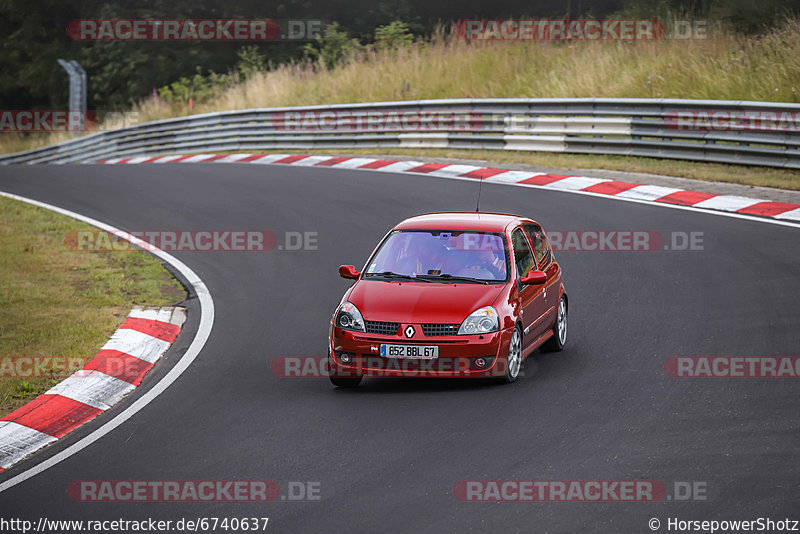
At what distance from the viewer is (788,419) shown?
7715 millimetres

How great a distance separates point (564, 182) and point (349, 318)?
1099 centimetres

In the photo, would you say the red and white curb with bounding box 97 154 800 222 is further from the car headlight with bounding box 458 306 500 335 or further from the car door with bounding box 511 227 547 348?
the car headlight with bounding box 458 306 500 335

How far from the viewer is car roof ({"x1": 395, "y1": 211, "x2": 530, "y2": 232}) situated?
10086mm

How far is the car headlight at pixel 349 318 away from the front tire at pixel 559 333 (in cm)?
225

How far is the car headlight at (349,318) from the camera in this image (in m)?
9.03

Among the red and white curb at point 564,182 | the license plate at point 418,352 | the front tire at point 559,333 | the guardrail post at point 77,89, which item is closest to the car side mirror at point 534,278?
the front tire at point 559,333

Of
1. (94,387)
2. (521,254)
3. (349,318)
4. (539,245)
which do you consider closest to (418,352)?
(349,318)

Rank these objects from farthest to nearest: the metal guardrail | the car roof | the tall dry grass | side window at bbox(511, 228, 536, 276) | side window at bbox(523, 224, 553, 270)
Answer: the tall dry grass, the metal guardrail, side window at bbox(523, 224, 553, 270), the car roof, side window at bbox(511, 228, 536, 276)

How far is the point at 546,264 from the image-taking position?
1062cm

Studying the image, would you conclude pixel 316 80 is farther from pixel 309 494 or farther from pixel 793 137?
pixel 309 494

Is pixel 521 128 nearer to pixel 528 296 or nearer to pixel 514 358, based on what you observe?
pixel 528 296

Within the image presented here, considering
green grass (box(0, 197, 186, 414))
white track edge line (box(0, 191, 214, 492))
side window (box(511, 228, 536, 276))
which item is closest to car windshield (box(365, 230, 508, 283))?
side window (box(511, 228, 536, 276))

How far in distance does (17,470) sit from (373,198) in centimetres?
1169

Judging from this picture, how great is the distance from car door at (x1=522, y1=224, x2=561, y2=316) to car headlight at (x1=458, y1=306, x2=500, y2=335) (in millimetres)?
1253
